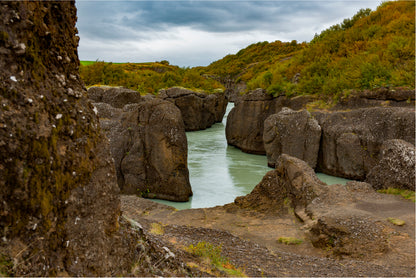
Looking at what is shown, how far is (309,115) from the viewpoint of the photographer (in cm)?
1886

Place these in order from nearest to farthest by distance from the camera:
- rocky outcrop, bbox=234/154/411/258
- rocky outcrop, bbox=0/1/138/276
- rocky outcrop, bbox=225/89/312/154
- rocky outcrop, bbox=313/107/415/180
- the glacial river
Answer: rocky outcrop, bbox=0/1/138/276 → rocky outcrop, bbox=234/154/411/258 → the glacial river → rocky outcrop, bbox=313/107/415/180 → rocky outcrop, bbox=225/89/312/154

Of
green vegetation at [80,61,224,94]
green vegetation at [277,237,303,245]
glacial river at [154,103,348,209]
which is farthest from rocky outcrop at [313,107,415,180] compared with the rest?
green vegetation at [80,61,224,94]

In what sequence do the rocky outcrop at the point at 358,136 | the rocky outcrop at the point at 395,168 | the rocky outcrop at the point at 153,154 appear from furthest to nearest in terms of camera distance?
1. the rocky outcrop at the point at 358,136
2. the rocky outcrop at the point at 153,154
3. the rocky outcrop at the point at 395,168

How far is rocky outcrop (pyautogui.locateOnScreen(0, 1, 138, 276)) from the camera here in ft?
9.57

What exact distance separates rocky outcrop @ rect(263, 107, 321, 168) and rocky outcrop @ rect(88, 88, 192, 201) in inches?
287

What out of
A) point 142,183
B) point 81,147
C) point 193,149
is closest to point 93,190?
point 81,147

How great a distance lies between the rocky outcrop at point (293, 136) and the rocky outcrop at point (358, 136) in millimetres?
498

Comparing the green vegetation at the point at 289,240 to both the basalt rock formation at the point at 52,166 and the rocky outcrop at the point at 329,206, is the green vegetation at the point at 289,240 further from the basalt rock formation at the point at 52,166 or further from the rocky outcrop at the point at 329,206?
the basalt rock formation at the point at 52,166

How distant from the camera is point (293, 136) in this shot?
18.7 metres

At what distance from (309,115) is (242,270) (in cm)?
1498

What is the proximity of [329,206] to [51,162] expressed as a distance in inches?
342

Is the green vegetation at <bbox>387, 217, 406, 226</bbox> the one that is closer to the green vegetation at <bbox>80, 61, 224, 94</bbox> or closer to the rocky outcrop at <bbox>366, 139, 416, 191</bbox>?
the rocky outcrop at <bbox>366, 139, 416, 191</bbox>

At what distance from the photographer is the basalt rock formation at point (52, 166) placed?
2918 millimetres

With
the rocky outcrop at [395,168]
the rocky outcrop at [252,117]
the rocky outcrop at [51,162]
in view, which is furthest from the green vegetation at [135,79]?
the rocky outcrop at [51,162]
